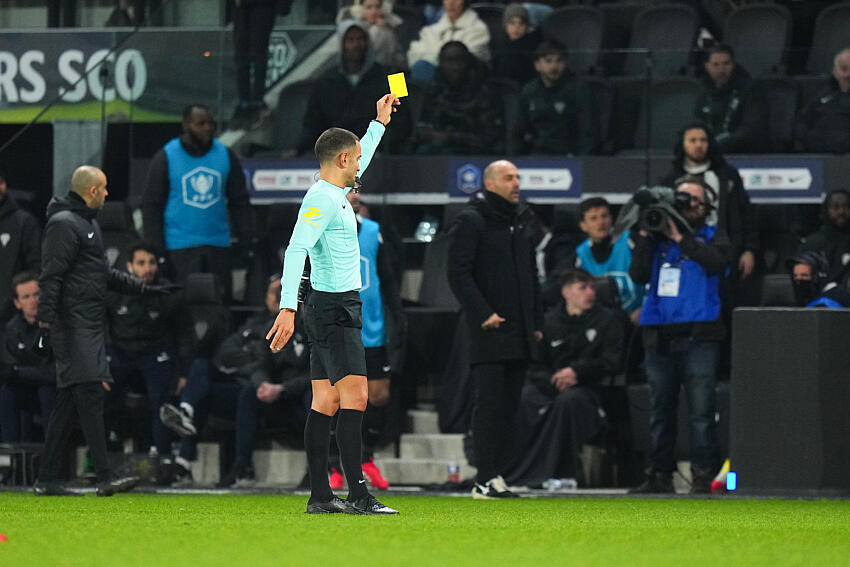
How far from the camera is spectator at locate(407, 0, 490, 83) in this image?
1353cm

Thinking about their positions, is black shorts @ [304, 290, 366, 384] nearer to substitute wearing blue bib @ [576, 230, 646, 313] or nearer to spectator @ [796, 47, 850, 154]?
substitute wearing blue bib @ [576, 230, 646, 313]

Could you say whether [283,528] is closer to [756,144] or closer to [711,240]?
[711,240]

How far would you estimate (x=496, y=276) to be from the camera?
33.3 feet

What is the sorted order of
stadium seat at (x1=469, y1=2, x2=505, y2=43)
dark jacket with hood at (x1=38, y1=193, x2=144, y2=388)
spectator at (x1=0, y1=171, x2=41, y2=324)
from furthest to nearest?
stadium seat at (x1=469, y1=2, x2=505, y2=43), spectator at (x1=0, y1=171, x2=41, y2=324), dark jacket with hood at (x1=38, y1=193, x2=144, y2=388)

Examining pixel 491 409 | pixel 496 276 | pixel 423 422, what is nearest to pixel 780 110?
pixel 423 422

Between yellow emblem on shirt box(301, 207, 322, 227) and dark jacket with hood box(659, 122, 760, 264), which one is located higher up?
dark jacket with hood box(659, 122, 760, 264)

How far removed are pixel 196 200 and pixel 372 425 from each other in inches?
104

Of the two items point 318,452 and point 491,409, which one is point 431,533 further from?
point 491,409

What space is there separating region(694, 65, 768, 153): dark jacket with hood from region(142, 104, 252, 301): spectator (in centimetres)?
378

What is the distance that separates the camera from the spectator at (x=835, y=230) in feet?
38.8

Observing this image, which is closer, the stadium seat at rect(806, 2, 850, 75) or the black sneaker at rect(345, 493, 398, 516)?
the black sneaker at rect(345, 493, 398, 516)

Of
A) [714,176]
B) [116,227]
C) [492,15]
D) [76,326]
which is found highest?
[492,15]

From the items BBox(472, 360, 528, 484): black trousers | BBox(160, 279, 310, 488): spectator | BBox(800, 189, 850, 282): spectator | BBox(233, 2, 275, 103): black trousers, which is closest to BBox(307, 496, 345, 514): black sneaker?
BBox(472, 360, 528, 484): black trousers

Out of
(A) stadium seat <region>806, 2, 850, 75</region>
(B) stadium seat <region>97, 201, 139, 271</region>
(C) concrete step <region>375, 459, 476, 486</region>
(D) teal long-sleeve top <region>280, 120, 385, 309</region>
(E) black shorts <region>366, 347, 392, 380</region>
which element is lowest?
(C) concrete step <region>375, 459, 476, 486</region>
